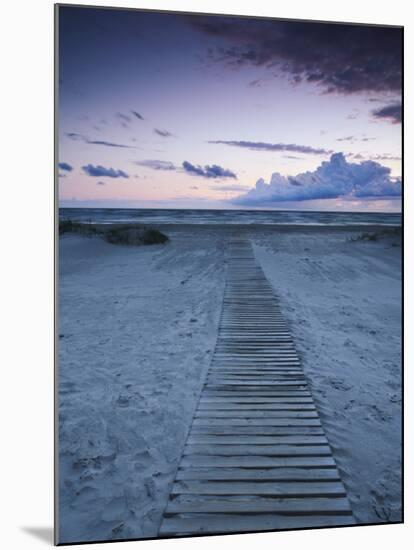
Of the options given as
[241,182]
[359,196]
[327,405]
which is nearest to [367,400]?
[327,405]

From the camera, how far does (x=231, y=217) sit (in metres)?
3.83

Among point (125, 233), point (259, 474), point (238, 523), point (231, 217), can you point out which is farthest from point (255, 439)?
point (125, 233)

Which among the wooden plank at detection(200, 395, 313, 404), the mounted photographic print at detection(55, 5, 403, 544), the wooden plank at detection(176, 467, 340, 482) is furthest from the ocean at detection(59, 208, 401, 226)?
the wooden plank at detection(176, 467, 340, 482)

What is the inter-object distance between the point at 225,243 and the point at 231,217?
1.70 feet

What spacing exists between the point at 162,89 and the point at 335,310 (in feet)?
6.93

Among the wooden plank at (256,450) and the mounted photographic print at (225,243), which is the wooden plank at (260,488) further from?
the wooden plank at (256,450)

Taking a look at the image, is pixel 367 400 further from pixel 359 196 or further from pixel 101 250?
pixel 101 250

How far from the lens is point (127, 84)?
11.8ft

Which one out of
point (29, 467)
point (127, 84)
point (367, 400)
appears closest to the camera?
point (29, 467)

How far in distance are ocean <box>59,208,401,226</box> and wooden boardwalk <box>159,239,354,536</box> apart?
9.9 inches

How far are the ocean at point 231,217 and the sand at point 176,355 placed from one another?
0.25ft

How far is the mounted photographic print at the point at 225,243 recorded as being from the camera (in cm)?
331
